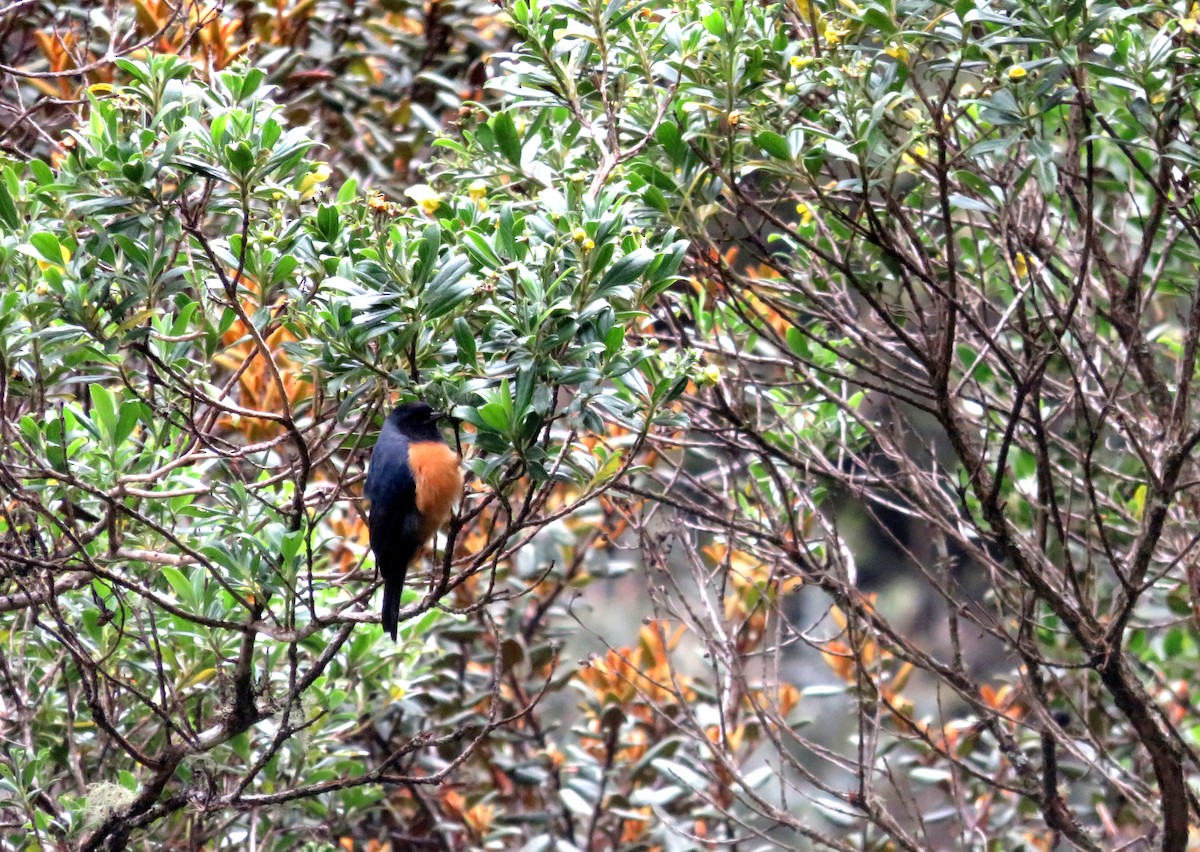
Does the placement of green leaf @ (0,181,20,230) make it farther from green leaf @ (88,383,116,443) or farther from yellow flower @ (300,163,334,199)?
yellow flower @ (300,163,334,199)

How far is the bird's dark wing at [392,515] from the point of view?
9.45ft

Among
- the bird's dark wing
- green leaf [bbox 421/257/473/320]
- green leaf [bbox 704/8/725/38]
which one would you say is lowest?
the bird's dark wing

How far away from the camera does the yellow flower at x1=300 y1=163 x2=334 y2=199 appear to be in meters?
2.60

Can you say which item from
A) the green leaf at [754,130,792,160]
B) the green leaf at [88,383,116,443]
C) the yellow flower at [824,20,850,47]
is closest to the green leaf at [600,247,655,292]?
the green leaf at [754,130,792,160]

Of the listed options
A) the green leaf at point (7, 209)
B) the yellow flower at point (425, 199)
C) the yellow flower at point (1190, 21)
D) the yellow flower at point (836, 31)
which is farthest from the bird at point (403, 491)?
the yellow flower at point (1190, 21)

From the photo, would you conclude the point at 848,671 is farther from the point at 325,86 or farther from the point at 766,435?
the point at 325,86

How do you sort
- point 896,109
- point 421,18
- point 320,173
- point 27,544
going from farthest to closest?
point 421,18, point 896,109, point 27,544, point 320,173

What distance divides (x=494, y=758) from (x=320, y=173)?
2944 millimetres

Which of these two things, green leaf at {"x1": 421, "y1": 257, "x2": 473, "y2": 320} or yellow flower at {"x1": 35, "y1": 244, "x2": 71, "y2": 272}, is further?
yellow flower at {"x1": 35, "y1": 244, "x2": 71, "y2": 272}

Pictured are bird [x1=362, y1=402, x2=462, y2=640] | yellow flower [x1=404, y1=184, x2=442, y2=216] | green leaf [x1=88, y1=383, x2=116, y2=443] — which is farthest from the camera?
bird [x1=362, y1=402, x2=462, y2=640]

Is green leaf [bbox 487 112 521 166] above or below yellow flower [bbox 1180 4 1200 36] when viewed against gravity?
below

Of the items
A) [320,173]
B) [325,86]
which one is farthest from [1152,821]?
[325,86]

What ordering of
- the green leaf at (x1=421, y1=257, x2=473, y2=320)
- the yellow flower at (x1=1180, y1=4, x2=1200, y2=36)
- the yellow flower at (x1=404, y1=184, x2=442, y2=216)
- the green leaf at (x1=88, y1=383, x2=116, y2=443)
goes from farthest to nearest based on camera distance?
1. the green leaf at (x1=88, y1=383, x2=116, y2=443)
2. the yellow flower at (x1=404, y1=184, x2=442, y2=216)
3. the yellow flower at (x1=1180, y1=4, x2=1200, y2=36)
4. the green leaf at (x1=421, y1=257, x2=473, y2=320)

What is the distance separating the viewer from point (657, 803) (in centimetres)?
440
